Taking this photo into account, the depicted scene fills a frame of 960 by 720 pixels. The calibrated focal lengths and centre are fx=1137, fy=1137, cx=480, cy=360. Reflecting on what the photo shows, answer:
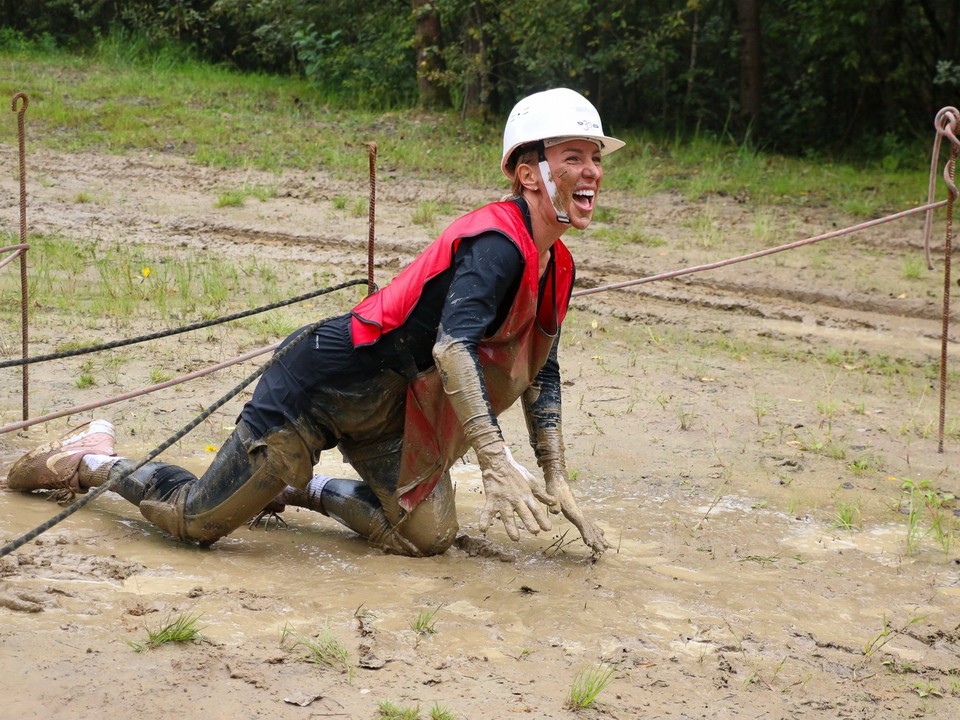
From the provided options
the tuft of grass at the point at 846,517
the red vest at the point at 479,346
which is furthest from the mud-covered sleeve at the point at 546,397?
the tuft of grass at the point at 846,517

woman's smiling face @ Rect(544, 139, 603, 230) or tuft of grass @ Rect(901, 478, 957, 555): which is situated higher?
woman's smiling face @ Rect(544, 139, 603, 230)

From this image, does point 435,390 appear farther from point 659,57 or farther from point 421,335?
Result: point 659,57

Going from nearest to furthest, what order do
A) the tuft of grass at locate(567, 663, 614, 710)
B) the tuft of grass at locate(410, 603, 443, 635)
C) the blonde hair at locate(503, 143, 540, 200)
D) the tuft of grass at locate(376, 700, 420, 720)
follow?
the tuft of grass at locate(376, 700, 420, 720) → the tuft of grass at locate(567, 663, 614, 710) → the tuft of grass at locate(410, 603, 443, 635) → the blonde hair at locate(503, 143, 540, 200)

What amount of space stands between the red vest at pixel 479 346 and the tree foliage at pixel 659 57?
9715mm

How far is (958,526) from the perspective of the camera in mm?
4809

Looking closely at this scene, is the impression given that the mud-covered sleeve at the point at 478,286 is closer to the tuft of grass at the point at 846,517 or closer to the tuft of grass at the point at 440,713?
the tuft of grass at the point at 440,713

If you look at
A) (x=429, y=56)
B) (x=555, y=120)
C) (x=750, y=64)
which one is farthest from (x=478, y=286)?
(x=750, y=64)

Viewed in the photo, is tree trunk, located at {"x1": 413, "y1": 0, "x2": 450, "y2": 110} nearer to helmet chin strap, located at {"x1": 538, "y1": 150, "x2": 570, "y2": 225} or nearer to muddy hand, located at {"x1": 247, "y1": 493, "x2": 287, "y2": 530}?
muddy hand, located at {"x1": 247, "y1": 493, "x2": 287, "y2": 530}

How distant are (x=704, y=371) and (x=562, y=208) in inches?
136

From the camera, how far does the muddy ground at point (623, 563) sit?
318cm

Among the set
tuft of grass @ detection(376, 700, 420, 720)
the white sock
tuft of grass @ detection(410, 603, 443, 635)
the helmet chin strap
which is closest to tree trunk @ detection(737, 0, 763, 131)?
the white sock

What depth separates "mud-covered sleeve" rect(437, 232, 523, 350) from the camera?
3646 millimetres

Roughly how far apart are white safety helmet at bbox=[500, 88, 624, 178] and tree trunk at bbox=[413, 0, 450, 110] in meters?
10.6

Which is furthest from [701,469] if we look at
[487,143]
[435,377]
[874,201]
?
[487,143]
